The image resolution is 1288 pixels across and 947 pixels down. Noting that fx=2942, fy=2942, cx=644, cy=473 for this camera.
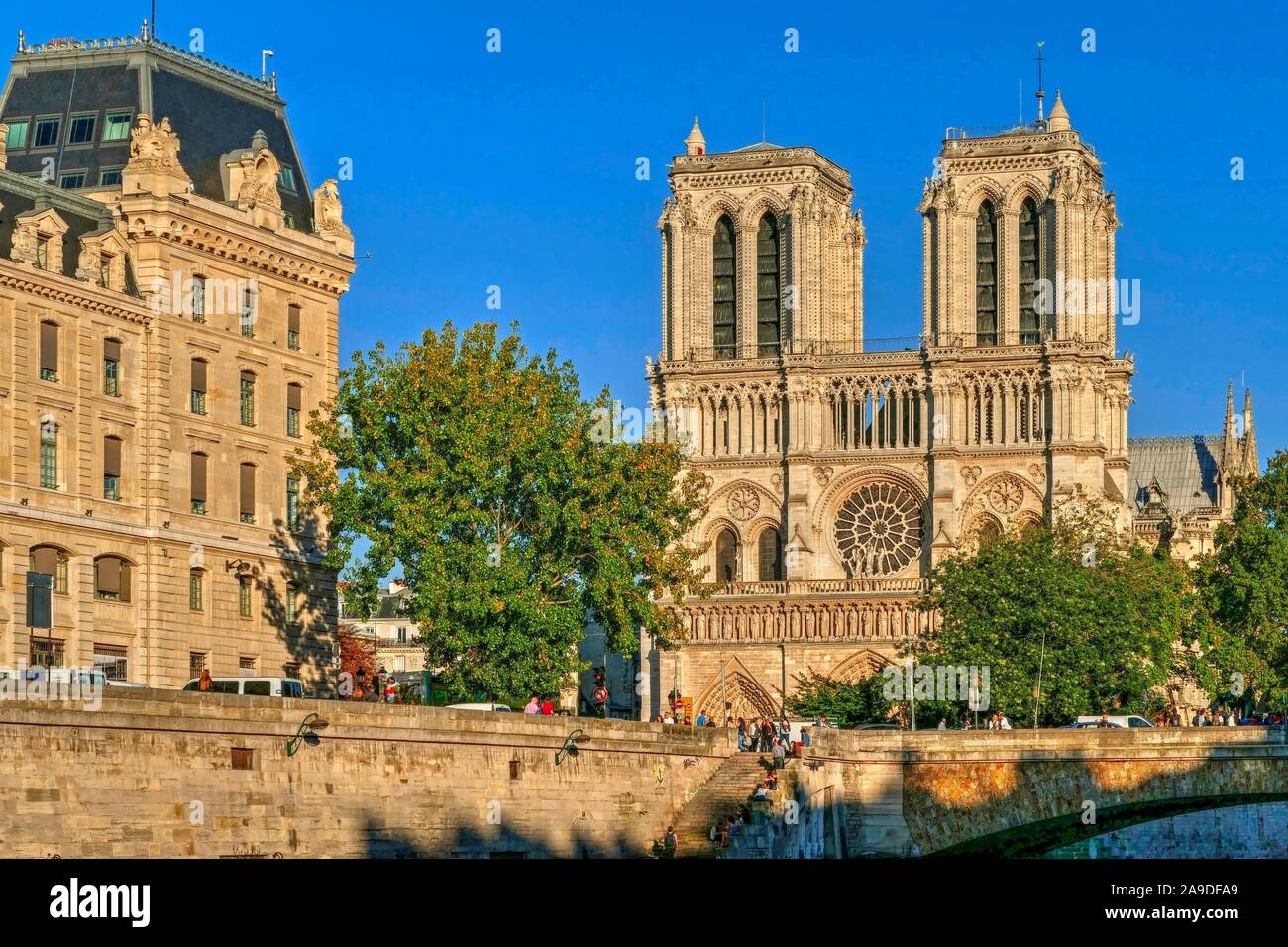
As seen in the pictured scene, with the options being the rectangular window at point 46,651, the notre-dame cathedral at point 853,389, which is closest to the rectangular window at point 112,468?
the rectangular window at point 46,651

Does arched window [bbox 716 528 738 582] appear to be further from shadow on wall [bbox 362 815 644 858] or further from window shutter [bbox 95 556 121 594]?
shadow on wall [bbox 362 815 644 858]

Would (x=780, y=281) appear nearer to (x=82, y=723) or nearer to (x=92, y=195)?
(x=92, y=195)

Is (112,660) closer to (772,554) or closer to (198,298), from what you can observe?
(198,298)

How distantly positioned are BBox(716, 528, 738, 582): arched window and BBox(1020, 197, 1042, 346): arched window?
58.2 feet

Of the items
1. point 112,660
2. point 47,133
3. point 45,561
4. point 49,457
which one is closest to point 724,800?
point 112,660

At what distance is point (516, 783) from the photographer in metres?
73.1

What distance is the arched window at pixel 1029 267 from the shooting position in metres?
147

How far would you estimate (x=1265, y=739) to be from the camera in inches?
3558

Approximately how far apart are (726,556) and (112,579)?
7143cm
